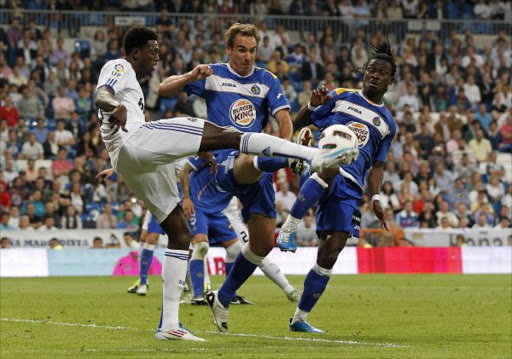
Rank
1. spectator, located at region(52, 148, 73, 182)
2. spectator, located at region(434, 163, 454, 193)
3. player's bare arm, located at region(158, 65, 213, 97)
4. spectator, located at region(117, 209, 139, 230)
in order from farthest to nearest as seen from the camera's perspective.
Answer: spectator, located at region(434, 163, 454, 193)
spectator, located at region(52, 148, 73, 182)
spectator, located at region(117, 209, 139, 230)
player's bare arm, located at region(158, 65, 213, 97)

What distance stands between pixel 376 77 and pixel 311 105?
996 mm

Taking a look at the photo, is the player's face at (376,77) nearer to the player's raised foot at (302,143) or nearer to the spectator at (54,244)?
the player's raised foot at (302,143)

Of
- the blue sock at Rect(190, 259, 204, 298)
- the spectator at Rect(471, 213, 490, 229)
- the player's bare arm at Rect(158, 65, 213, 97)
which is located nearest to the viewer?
the player's bare arm at Rect(158, 65, 213, 97)

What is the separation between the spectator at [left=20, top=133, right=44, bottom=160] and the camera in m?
26.0

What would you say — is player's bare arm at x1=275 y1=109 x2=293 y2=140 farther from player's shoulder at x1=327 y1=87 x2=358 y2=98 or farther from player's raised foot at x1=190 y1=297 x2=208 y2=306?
player's raised foot at x1=190 y1=297 x2=208 y2=306

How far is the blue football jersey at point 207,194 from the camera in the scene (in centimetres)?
1451

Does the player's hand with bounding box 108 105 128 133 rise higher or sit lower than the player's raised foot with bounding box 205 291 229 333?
higher

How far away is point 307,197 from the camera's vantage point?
1039cm

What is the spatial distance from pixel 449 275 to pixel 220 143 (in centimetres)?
1636

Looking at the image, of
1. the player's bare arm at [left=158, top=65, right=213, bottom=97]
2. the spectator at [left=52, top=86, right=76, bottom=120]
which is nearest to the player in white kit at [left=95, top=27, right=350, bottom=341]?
the player's bare arm at [left=158, top=65, right=213, bottom=97]

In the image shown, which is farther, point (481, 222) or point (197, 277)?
point (481, 222)

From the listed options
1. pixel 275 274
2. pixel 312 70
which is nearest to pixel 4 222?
pixel 275 274

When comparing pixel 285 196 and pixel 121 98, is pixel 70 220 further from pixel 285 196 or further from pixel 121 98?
pixel 121 98

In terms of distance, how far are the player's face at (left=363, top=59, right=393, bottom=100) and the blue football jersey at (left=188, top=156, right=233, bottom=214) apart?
3.75 m
